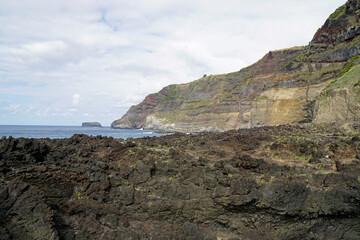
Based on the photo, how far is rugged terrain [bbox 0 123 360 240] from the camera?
26.4 ft

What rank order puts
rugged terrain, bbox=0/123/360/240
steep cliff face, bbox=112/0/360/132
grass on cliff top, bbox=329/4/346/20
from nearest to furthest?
rugged terrain, bbox=0/123/360/240
steep cliff face, bbox=112/0/360/132
grass on cliff top, bbox=329/4/346/20

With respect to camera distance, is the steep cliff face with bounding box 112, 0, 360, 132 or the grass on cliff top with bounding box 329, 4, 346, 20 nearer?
the steep cliff face with bounding box 112, 0, 360, 132

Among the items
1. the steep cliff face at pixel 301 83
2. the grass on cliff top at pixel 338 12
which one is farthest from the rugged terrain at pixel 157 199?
the grass on cliff top at pixel 338 12

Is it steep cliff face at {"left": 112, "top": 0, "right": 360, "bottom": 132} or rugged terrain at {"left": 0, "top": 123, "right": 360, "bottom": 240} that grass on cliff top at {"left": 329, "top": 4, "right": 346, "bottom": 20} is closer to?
steep cliff face at {"left": 112, "top": 0, "right": 360, "bottom": 132}

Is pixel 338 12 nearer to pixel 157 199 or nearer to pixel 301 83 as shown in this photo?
pixel 301 83

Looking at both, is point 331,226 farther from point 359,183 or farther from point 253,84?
point 253,84

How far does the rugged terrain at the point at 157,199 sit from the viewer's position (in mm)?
8039

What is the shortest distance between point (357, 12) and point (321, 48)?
6.50 m

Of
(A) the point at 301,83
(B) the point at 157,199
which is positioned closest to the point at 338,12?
(A) the point at 301,83

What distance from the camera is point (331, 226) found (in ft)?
33.0

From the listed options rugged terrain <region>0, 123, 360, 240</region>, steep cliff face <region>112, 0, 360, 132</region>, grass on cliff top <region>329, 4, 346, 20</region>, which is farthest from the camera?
grass on cliff top <region>329, 4, 346, 20</region>

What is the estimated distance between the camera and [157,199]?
32.6 feet

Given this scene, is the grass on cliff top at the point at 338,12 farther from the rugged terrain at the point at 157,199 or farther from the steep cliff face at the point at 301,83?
the rugged terrain at the point at 157,199

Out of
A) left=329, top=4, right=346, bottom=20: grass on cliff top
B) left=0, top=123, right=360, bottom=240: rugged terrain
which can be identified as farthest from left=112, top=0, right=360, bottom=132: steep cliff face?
left=0, top=123, right=360, bottom=240: rugged terrain
